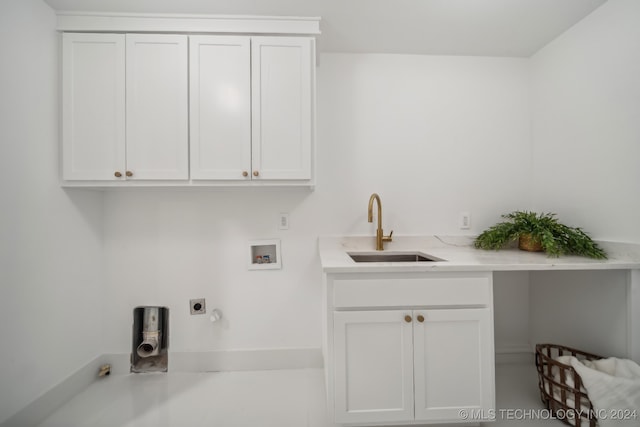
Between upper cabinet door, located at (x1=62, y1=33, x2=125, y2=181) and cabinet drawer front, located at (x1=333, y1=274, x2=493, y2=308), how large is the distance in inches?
56.3

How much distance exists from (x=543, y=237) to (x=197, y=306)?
220cm

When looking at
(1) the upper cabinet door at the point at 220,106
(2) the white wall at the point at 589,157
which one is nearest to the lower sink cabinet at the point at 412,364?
(2) the white wall at the point at 589,157

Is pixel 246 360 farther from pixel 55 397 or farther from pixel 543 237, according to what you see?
pixel 543 237

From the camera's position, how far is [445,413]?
4.12 ft

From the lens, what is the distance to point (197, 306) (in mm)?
1844

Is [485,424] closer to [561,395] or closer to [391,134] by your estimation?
[561,395]

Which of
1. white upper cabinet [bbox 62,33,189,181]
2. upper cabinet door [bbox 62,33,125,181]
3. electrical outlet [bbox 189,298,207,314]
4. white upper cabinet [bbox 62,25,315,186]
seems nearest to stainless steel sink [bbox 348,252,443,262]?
white upper cabinet [bbox 62,25,315,186]

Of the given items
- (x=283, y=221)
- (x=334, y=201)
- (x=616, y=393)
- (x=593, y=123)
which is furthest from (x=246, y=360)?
(x=593, y=123)

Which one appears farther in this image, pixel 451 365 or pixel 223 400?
pixel 223 400

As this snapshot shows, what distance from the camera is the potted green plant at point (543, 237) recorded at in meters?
1.46

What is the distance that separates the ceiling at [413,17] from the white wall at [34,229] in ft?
1.17

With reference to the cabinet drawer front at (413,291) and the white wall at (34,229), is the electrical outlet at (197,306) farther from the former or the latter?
the cabinet drawer front at (413,291)

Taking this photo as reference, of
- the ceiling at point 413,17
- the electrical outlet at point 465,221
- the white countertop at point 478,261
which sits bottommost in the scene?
the white countertop at point 478,261

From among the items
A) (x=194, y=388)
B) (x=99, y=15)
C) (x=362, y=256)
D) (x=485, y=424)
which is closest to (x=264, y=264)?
(x=362, y=256)
